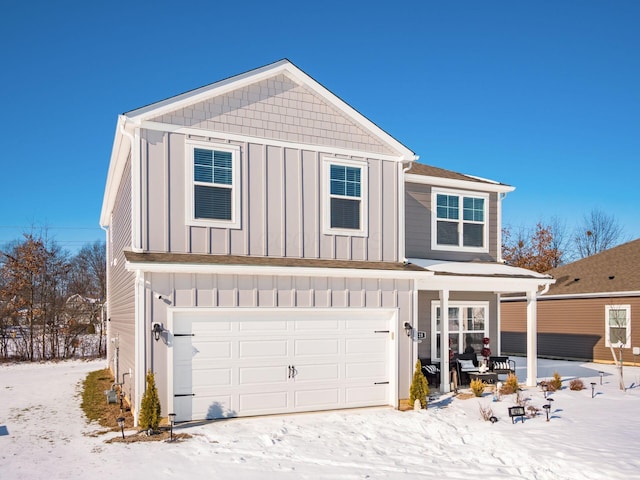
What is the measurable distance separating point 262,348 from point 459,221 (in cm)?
731

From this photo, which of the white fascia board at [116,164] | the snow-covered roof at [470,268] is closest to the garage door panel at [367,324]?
the snow-covered roof at [470,268]

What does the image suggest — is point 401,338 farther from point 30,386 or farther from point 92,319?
point 92,319

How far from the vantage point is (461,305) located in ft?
50.0

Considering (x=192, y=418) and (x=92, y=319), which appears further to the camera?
(x=92, y=319)

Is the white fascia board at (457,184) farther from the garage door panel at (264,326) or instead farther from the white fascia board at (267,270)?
the garage door panel at (264,326)

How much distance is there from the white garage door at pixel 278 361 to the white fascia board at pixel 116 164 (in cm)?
369

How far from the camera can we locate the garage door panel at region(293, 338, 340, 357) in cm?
1097

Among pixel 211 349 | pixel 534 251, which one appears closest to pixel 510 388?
pixel 211 349

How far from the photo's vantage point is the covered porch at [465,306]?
13.2 meters

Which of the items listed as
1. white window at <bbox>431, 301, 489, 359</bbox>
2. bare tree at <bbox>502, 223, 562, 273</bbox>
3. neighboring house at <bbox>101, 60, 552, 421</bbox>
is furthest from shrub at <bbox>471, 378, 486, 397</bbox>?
Result: bare tree at <bbox>502, 223, 562, 273</bbox>

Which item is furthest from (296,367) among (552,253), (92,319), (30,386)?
(552,253)

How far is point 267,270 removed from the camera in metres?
10.3

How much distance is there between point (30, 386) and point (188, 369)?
817 centimetres

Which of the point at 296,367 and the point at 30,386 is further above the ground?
the point at 296,367
